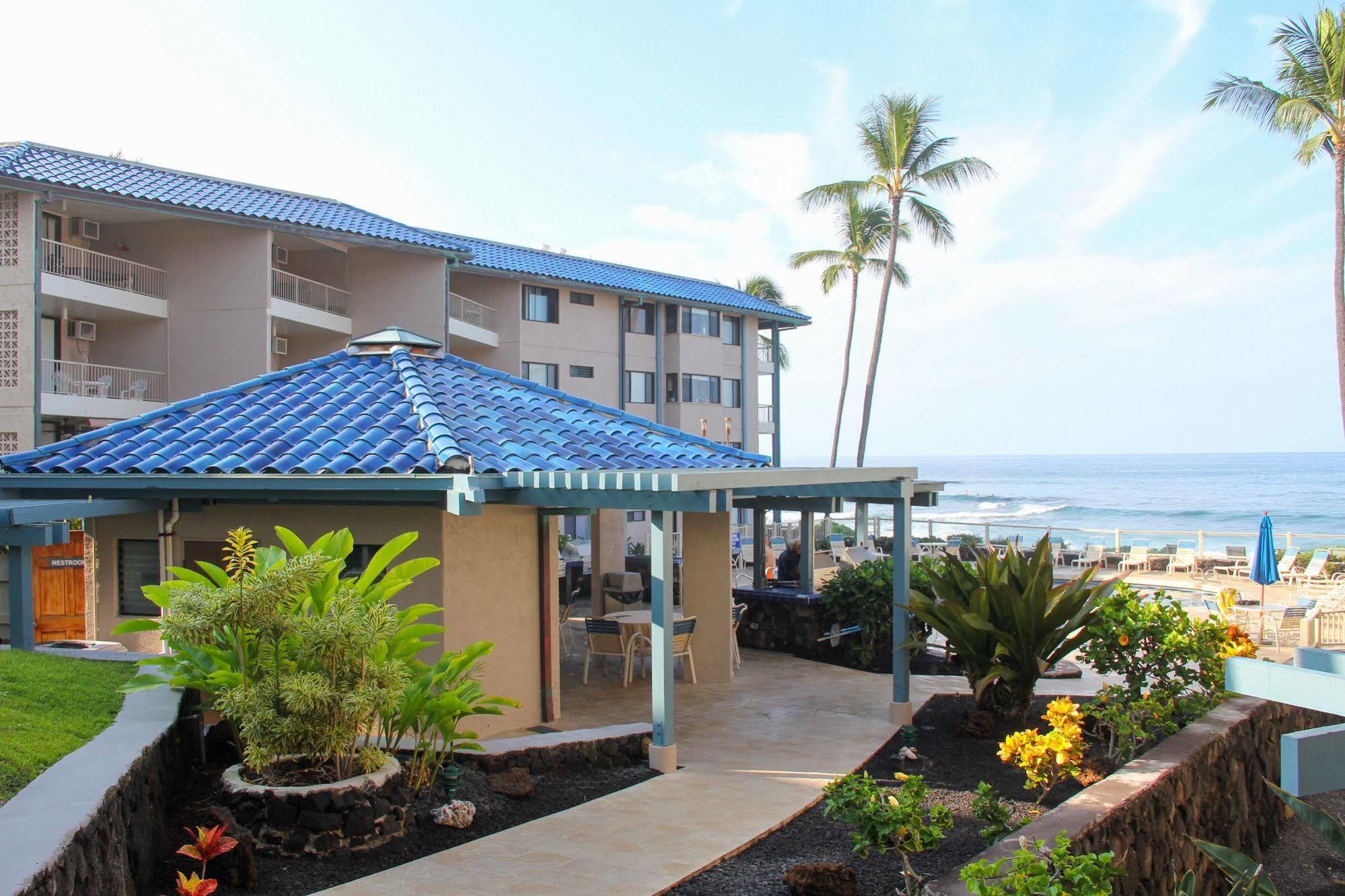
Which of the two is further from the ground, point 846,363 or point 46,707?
point 846,363

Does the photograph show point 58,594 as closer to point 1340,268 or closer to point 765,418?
point 1340,268

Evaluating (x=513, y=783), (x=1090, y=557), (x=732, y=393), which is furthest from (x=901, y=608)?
(x=732, y=393)

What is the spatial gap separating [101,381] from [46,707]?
1592cm

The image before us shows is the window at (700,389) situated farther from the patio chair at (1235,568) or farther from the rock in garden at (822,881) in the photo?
the rock in garden at (822,881)

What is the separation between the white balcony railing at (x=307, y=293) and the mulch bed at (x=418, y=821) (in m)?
17.4

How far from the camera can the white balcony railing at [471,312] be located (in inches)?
1090

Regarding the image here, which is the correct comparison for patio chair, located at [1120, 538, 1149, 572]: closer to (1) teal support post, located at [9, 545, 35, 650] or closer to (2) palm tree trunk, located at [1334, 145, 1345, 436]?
(2) palm tree trunk, located at [1334, 145, 1345, 436]

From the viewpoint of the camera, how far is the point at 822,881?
5199mm

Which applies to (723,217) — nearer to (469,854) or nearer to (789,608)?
(789,608)

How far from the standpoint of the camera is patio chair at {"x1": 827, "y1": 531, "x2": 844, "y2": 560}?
88.2 ft

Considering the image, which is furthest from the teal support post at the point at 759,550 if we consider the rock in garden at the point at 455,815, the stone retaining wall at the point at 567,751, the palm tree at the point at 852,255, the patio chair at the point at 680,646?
the palm tree at the point at 852,255

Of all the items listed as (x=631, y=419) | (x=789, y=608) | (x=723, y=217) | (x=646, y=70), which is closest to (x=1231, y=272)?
(x=723, y=217)

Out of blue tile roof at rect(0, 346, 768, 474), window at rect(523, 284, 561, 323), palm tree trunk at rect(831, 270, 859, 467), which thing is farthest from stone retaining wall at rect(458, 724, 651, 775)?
palm tree trunk at rect(831, 270, 859, 467)

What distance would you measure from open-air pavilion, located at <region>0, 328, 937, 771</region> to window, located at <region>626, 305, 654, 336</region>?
23.3 meters
